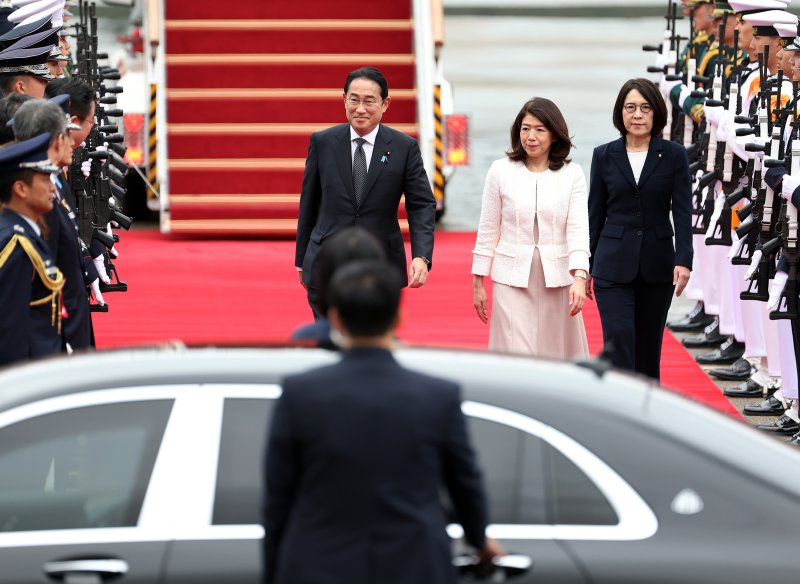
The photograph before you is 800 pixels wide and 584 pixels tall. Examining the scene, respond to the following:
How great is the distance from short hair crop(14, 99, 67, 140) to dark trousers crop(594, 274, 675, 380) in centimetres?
272

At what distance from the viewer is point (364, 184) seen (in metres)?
7.68

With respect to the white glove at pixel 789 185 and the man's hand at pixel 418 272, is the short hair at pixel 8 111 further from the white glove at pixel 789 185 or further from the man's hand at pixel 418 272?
the white glove at pixel 789 185

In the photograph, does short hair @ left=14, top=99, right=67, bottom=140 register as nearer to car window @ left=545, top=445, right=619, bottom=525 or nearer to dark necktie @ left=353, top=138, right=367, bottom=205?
dark necktie @ left=353, top=138, right=367, bottom=205

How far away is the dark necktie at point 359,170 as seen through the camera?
302 inches

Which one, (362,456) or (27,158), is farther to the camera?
(27,158)

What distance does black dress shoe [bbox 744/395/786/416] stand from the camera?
28.8ft

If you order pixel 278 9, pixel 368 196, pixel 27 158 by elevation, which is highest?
pixel 278 9

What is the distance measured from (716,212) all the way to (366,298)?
6.88 meters

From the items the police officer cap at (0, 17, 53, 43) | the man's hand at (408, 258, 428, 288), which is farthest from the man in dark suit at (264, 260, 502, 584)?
the police officer cap at (0, 17, 53, 43)

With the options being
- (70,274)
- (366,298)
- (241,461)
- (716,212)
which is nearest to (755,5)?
(716,212)

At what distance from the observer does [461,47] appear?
30.6 metres

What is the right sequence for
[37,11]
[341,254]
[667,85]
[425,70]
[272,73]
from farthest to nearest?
[272,73] → [425,70] → [667,85] → [37,11] → [341,254]

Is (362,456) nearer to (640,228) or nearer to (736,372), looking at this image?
(640,228)

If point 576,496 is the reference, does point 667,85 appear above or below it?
above
